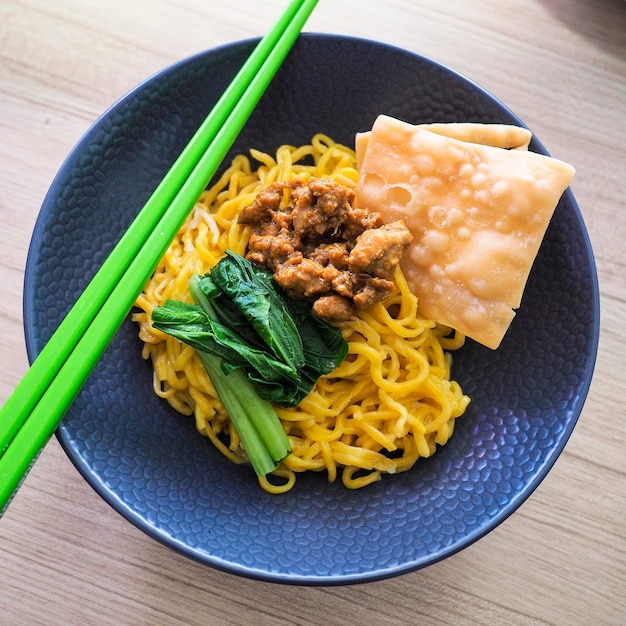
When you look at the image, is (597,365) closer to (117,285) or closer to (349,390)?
(349,390)

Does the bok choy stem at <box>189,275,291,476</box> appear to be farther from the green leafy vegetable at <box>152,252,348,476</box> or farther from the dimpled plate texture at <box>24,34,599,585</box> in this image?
the dimpled plate texture at <box>24,34,599,585</box>

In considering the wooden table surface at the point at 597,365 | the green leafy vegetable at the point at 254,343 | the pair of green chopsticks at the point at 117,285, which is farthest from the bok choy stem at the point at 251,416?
the wooden table surface at the point at 597,365

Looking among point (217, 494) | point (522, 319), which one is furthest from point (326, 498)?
point (522, 319)

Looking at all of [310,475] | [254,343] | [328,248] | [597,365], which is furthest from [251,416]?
[597,365]

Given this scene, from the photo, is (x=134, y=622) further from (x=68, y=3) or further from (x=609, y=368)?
(x=68, y=3)

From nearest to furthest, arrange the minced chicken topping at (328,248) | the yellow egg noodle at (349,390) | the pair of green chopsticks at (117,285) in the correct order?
the pair of green chopsticks at (117,285), the minced chicken topping at (328,248), the yellow egg noodle at (349,390)

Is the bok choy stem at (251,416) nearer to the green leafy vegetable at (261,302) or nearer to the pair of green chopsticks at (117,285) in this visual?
the green leafy vegetable at (261,302)
